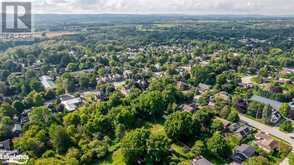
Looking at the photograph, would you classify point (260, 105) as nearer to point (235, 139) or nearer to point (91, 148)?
point (235, 139)

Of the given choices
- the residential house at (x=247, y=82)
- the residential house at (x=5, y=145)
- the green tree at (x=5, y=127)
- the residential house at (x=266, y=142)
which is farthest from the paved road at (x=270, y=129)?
the green tree at (x=5, y=127)

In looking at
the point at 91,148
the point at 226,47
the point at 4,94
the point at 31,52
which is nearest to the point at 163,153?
the point at 91,148

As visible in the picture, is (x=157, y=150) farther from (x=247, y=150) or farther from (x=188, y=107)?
(x=188, y=107)

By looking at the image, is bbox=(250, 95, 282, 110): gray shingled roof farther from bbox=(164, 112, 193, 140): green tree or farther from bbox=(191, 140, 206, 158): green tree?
bbox=(191, 140, 206, 158): green tree

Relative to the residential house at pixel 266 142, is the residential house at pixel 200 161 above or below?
below

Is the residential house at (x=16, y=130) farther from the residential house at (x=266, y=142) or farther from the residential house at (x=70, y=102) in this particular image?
the residential house at (x=266, y=142)

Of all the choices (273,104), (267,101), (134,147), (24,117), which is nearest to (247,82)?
(267,101)
